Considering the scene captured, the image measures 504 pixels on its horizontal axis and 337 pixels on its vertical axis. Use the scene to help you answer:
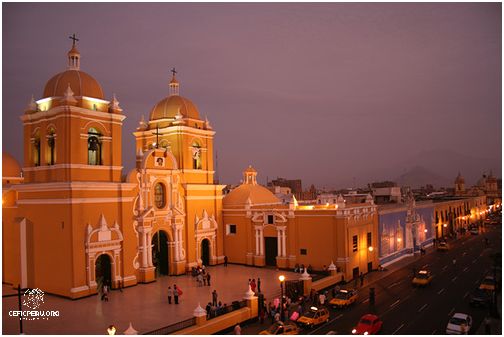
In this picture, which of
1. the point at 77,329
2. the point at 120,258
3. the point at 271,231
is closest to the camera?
the point at 77,329

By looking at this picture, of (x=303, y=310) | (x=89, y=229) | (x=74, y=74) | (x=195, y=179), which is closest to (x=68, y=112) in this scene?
(x=74, y=74)

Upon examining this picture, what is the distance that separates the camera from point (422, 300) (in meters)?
22.9

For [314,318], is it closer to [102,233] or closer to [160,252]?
[102,233]

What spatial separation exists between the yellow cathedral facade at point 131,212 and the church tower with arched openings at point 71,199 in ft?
0.19

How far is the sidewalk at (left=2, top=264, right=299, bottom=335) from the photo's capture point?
1802 centimetres

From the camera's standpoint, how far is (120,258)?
25.2 metres

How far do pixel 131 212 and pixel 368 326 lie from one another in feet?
48.6

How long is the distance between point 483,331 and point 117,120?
823 inches

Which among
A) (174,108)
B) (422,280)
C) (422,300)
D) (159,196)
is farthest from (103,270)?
(422,280)

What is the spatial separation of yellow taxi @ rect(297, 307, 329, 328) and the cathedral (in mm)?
11150

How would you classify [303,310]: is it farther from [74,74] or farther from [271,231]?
[74,74]

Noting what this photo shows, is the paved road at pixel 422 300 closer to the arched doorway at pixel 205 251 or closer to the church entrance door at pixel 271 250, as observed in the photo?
the church entrance door at pixel 271 250

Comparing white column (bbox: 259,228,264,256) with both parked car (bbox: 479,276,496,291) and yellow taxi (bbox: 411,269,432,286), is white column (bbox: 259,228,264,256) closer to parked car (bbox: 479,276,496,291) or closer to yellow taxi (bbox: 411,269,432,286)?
yellow taxi (bbox: 411,269,432,286)

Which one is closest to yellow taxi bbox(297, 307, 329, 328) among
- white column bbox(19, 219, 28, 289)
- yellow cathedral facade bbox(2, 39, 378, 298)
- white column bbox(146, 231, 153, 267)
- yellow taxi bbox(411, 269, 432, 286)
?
yellow cathedral facade bbox(2, 39, 378, 298)
